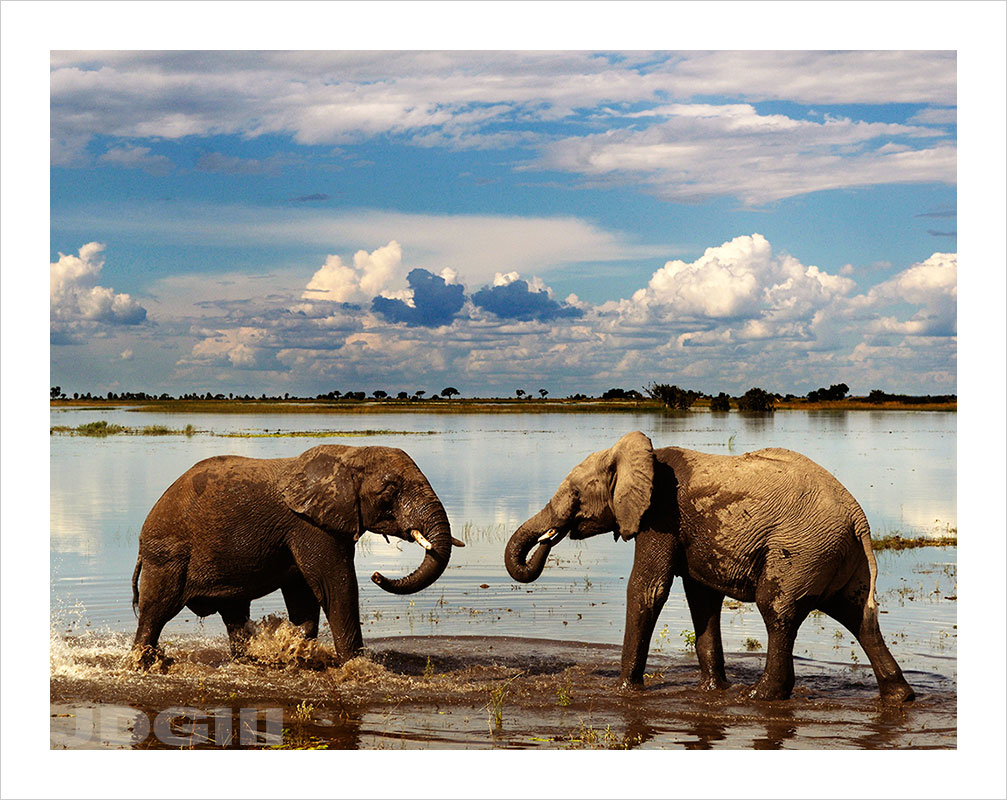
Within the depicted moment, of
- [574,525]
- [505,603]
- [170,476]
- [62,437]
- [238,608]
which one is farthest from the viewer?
[62,437]

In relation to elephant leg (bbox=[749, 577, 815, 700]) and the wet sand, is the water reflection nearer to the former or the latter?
the wet sand

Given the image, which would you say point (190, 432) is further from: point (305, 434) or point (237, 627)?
point (237, 627)

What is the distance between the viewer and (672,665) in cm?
1508

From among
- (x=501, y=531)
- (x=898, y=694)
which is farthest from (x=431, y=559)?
(x=501, y=531)

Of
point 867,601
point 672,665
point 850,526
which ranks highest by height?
point 850,526

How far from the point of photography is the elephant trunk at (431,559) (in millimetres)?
13359

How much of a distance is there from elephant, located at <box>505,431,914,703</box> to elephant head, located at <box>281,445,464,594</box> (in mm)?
1410

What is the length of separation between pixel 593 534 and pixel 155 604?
4.98 m

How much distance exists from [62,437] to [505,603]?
43.2 metres

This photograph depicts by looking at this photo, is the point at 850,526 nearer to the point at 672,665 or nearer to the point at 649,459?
the point at 649,459

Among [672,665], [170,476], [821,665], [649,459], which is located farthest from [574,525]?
[170,476]

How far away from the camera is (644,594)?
43.2 feet

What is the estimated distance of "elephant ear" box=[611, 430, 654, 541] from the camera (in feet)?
42.2

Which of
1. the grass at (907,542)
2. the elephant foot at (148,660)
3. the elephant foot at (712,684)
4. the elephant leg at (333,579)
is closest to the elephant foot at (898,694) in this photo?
the elephant foot at (712,684)
